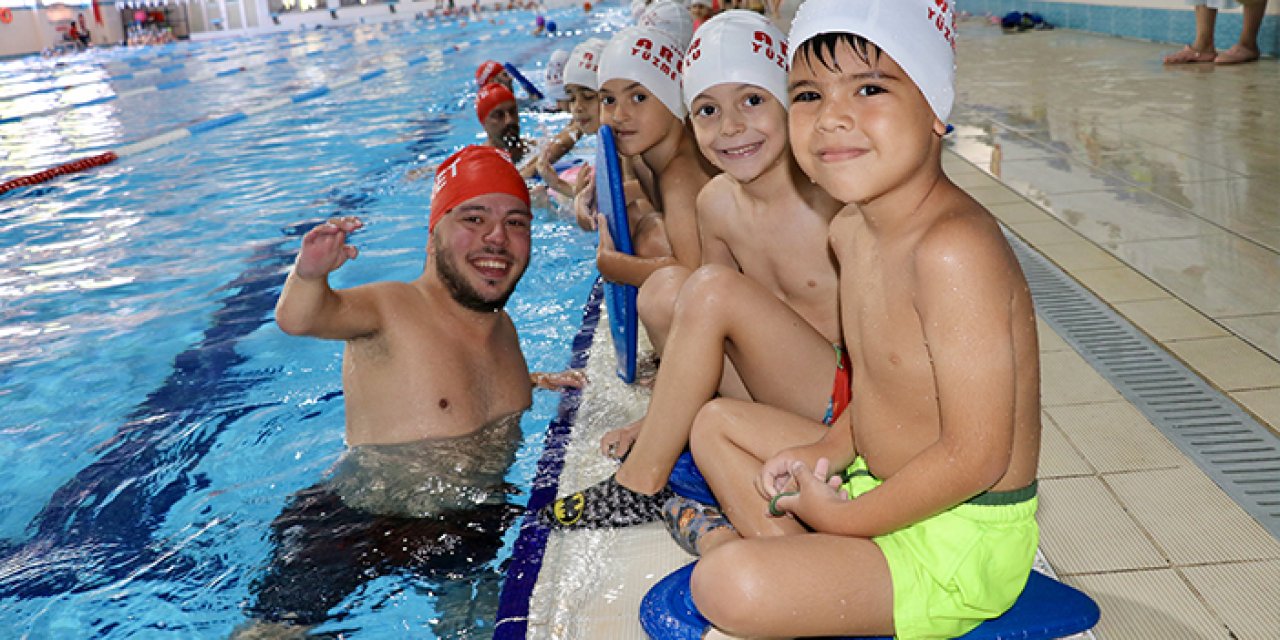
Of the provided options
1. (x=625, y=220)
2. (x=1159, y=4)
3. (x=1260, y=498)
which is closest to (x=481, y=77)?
(x=625, y=220)

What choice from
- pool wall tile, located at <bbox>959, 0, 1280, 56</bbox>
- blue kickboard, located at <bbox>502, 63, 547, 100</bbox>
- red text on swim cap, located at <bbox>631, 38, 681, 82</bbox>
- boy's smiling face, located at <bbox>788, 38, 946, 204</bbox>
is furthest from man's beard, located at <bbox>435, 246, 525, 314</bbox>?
pool wall tile, located at <bbox>959, 0, 1280, 56</bbox>

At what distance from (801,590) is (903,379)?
0.40 metres

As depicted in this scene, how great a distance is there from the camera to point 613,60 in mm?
3686

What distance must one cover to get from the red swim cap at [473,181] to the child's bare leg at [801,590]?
162cm

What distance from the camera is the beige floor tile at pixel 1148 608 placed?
6.20 ft

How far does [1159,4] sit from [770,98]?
1069 centimetres

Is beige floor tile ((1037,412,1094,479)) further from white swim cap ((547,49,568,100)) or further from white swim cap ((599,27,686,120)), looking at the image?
white swim cap ((547,49,568,100))

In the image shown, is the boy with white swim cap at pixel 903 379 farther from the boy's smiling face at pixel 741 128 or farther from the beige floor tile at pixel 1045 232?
the beige floor tile at pixel 1045 232

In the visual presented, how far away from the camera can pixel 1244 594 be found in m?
1.98

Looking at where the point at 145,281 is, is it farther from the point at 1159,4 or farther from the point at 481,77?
the point at 1159,4

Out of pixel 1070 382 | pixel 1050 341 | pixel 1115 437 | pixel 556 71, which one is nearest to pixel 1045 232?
pixel 1050 341

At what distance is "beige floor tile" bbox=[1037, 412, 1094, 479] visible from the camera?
8.23 ft

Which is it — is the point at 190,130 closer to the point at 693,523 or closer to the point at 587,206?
the point at 587,206

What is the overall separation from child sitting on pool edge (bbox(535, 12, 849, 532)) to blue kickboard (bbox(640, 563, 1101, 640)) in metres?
0.29
